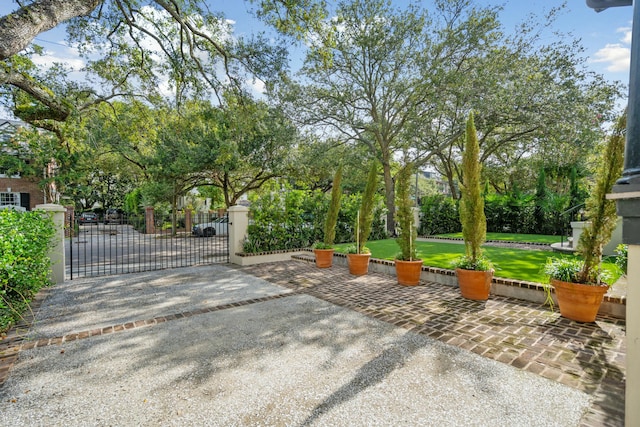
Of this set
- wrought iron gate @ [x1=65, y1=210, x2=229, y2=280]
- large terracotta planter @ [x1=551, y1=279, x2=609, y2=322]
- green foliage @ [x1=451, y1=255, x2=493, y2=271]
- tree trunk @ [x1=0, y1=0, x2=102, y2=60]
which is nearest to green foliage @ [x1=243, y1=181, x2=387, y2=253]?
wrought iron gate @ [x1=65, y1=210, x2=229, y2=280]

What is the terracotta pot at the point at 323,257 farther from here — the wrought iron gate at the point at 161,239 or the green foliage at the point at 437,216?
the green foliage at the point at 437,216

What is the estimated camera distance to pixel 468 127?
5.06m

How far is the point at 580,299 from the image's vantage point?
13.3ft

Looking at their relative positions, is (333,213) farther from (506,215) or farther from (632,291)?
(506,215)

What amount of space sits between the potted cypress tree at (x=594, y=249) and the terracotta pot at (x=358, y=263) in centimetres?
370

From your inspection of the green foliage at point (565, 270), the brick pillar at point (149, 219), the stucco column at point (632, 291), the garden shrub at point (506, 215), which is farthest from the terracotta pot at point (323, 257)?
the brick pillar at point (149, 219)

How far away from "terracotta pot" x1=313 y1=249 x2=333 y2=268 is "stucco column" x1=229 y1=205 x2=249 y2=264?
8.04 ft

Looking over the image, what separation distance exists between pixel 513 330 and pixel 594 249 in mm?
1480

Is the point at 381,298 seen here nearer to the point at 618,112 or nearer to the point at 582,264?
the point at 582,264

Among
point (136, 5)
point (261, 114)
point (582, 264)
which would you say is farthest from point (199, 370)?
point (136, 5)

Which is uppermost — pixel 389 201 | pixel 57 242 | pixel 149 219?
pixel 389 201

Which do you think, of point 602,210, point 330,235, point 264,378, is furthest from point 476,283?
point 330,235

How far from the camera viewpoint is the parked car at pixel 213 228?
60.4 feet

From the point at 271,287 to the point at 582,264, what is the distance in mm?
5075
